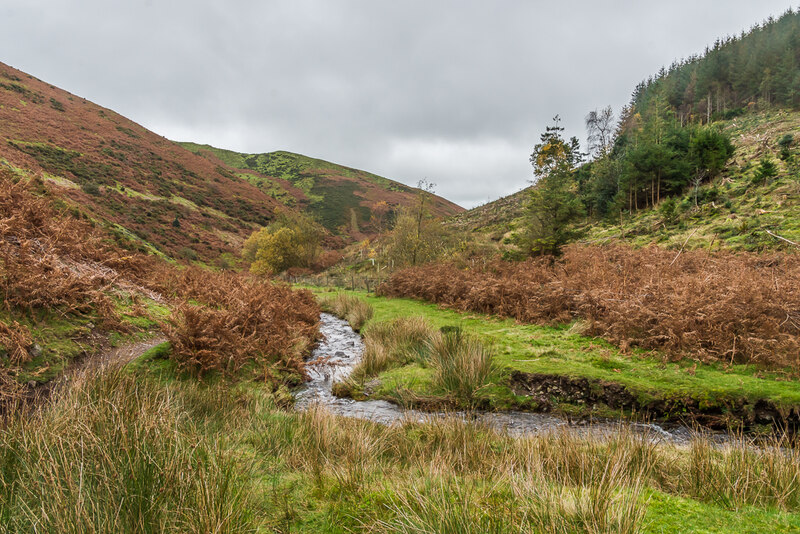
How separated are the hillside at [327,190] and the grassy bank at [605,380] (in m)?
48.9

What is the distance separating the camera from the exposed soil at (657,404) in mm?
5367

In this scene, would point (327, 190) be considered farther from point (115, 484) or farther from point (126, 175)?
point (115, 484)

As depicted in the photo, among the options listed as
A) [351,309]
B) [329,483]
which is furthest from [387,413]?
[351,309]

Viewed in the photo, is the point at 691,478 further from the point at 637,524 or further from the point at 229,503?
the point at 229,503

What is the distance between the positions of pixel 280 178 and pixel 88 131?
51.3 meters

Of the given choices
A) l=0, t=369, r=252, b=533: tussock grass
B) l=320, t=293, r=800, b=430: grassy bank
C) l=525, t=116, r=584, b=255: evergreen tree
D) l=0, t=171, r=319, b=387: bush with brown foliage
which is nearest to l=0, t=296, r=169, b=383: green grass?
l=0, t=171, r=319, b=387: bush with brown foliage

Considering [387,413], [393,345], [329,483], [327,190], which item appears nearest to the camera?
[329,483]

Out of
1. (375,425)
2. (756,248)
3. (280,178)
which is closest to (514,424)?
(375,425)

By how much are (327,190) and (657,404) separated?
8202 centimetres

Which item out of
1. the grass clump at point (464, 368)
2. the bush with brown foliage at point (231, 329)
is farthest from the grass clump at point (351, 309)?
→ the grass clump at point (464, 368)

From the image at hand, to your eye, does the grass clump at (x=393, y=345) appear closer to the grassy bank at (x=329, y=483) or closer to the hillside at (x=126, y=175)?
the grassy bank at (x=329, y=483)

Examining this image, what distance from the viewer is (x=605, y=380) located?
6590 mm

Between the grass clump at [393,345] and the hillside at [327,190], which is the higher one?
the hillside at [327,190]

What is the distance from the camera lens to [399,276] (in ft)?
64.7
